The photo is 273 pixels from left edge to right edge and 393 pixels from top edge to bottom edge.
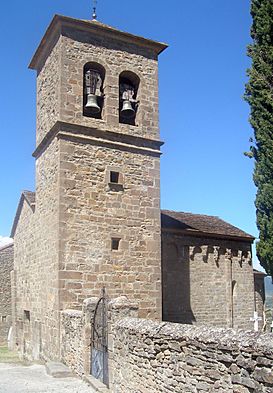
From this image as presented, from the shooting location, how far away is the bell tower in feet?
43.5

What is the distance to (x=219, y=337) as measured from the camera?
5.44 metres

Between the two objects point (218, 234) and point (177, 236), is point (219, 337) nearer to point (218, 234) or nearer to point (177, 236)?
point (177, 236)

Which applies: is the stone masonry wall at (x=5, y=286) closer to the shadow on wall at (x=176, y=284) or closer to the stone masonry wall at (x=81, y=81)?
the stone masonry wall at (x=81, y=81)

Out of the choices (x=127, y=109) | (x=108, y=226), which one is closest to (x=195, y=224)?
(x=108, y=226)

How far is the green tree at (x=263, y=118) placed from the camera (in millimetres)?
12078

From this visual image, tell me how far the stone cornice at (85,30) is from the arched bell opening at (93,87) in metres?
1.10

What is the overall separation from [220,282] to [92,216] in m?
7.09

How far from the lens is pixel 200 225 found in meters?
19.2

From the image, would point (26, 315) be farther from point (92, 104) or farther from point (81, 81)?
point (81, 81)

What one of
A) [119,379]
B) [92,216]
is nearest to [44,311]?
[92,216]

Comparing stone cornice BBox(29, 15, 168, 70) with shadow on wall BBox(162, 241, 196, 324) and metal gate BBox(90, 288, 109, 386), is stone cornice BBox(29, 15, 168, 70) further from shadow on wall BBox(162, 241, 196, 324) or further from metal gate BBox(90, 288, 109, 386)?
metal gate BBox(90, 288, 109, 386)

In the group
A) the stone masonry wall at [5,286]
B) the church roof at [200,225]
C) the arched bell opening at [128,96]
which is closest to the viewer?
the arched bell opening at [128,96]

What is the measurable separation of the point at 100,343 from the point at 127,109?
25.4 ft

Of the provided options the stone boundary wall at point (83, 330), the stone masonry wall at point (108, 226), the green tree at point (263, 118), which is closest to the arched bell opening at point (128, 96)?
the stone masonry wall at point (108, 226)
